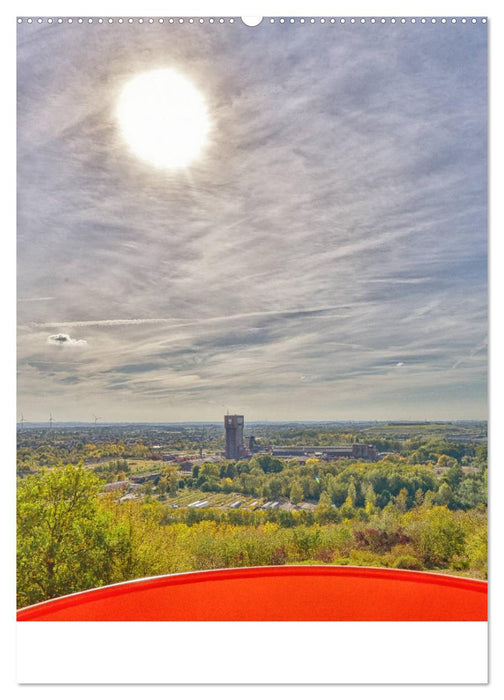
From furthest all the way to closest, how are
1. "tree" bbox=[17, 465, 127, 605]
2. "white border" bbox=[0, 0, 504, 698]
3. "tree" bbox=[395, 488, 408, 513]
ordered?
"tree" bbox=[395, 488, 408, 513] < "tree" bbox=[17, 465, 127, 605] < "white border" bbox=[0, 0, 504, 698]

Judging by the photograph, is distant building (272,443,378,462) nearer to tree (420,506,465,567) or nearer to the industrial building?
the industrial building

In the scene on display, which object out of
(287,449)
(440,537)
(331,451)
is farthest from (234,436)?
(440,537)

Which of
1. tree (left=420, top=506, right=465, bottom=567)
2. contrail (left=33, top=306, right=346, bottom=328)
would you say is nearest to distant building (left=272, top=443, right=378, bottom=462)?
tree (left=420, top=506, right=465, bottom=567)
